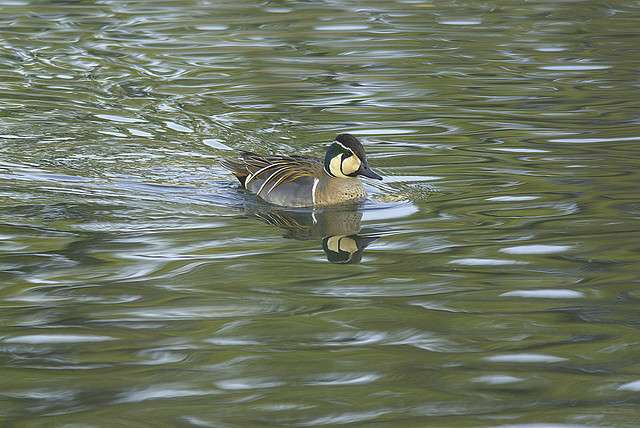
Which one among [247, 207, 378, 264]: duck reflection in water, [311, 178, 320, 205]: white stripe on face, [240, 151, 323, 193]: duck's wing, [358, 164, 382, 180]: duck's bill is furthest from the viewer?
[240, 151, 323, 193]: duck's wing

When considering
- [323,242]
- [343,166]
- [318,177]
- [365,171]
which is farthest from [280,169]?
[323,242]

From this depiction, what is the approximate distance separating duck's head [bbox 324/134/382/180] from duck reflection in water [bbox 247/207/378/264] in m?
0.32

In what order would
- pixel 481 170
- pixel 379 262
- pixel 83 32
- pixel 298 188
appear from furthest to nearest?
pixel 83 32 → pixel 481 170 → pixel 298 188 → pixel 379 262

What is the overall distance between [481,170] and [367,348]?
457 centimetres

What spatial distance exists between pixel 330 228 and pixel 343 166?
917mm

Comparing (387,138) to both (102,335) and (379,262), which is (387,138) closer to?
(379,262)

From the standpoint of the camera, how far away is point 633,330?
5234 millimetres

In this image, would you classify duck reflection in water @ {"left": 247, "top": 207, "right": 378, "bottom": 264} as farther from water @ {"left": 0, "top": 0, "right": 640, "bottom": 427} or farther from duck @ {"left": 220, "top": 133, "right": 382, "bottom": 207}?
duck @ {"left": 220, "top": 133, "right": 382, "bottom": 207}

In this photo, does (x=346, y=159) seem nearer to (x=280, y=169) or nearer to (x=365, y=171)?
(x=365, y=171)

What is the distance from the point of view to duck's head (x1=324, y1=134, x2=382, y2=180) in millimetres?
8461

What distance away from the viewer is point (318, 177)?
862cm

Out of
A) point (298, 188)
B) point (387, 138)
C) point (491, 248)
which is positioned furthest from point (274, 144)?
point (491, 248)

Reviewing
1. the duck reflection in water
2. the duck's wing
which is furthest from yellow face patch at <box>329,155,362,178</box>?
the duck reflection in water

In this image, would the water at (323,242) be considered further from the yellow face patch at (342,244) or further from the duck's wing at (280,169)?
the duck's wing at (280,169)
